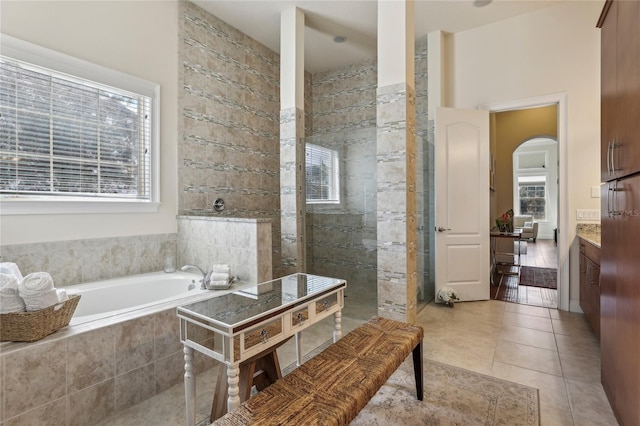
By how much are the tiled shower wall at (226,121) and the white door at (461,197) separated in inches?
84.0

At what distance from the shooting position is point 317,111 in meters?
5.09

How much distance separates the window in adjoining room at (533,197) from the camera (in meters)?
10.7

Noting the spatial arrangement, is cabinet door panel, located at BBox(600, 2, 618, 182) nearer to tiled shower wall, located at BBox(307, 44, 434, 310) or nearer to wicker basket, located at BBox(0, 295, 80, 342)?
tiled shower wall, located at BBox(307, 44, 434, 310)

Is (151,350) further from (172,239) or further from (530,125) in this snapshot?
(530,125)

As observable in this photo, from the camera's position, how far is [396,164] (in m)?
2.88

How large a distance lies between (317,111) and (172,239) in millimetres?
3066

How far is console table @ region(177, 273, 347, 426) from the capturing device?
1324 millimetres

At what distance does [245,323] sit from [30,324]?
3.79ft

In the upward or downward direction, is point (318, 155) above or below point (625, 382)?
above

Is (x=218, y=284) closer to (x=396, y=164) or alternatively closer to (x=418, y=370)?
(x=418, y=370)

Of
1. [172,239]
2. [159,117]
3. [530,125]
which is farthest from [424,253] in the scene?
[530,125]

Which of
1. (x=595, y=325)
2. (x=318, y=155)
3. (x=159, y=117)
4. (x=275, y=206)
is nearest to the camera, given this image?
(x=595, y=325)

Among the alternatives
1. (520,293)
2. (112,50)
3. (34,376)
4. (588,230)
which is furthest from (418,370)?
(112,50)

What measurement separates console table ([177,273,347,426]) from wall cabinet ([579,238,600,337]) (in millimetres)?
2298
